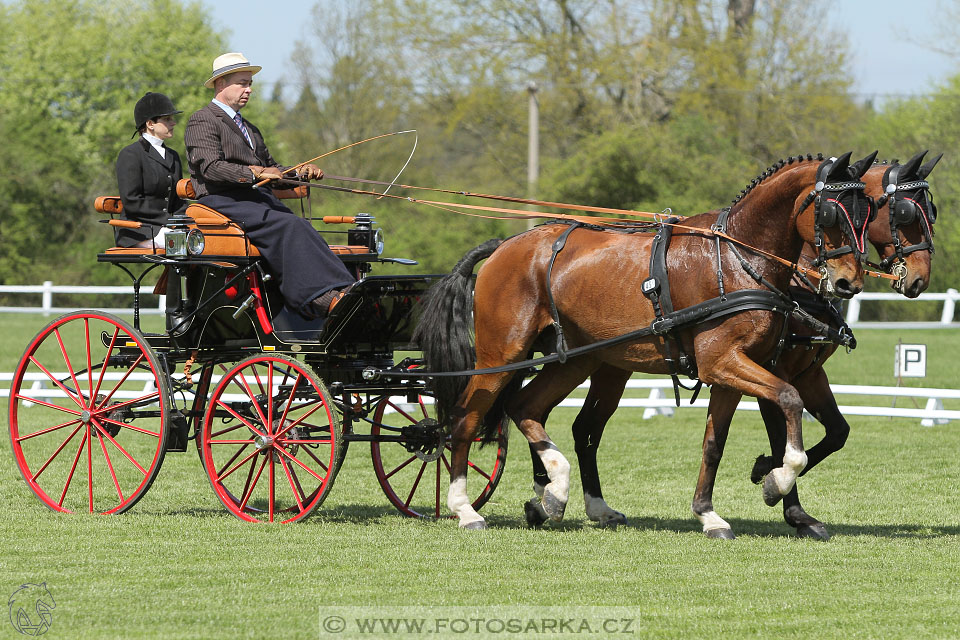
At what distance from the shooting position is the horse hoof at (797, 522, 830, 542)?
652 cm

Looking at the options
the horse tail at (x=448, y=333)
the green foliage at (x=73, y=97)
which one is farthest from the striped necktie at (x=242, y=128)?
the green foliage at (x=73, y=97)

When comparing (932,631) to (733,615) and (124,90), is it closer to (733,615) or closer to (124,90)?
(733,615)

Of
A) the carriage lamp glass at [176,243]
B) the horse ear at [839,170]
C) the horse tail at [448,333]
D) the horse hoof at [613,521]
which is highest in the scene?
the horse ear at [839,170]

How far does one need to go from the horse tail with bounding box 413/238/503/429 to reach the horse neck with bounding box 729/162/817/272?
58.4 inches

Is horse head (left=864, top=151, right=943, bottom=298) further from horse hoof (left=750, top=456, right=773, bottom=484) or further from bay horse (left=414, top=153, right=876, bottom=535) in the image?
horse hoof (left=750, top=456, right=773, bottom=484)

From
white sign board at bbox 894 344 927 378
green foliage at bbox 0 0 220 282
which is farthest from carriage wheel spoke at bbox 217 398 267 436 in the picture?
green foliage at bbox 0 0 220 282

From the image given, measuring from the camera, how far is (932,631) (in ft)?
14.6

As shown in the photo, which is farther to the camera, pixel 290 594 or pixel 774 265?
pixel 774 265

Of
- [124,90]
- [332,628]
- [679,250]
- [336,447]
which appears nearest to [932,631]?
[332,628]

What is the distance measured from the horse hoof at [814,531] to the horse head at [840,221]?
1.28 m

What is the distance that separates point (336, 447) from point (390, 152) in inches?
1233

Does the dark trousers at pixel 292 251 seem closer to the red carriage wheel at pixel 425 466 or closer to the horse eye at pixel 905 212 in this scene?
the red carriage wheel at pixel 425 466

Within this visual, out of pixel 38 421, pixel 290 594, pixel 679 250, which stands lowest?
pixel 38 421

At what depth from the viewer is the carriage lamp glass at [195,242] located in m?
6.95
